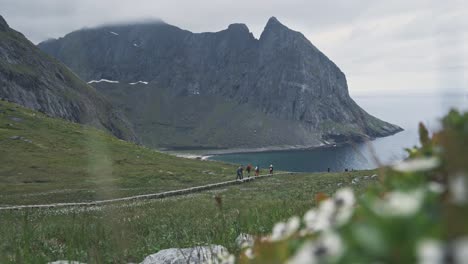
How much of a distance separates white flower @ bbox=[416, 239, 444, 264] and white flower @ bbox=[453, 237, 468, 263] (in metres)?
0.03

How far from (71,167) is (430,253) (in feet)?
302

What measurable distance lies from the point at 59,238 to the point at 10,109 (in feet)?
443

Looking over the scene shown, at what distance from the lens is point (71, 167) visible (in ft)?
284

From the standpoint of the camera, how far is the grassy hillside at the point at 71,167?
2429 inches

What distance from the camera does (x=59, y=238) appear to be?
51.8 ft

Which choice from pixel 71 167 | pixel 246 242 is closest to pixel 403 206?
pixel 246 242

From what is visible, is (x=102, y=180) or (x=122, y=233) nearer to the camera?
(x=122, y=233)

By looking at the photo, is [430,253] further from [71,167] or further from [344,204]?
[71,167]

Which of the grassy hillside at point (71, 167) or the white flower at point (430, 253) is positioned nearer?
the white flower at point (430, 253)

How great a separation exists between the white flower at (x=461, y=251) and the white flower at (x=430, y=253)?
3cm

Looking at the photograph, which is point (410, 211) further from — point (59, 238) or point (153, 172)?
point (153, 172)

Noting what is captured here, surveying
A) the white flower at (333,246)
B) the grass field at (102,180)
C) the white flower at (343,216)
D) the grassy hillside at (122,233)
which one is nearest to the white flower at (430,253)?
the white flower at (333,246)

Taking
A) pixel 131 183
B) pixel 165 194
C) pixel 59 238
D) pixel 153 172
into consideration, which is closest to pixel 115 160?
pixel 153 172

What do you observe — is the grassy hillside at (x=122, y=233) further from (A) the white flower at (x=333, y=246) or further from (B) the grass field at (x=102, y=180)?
(A) the white flower at (x=333, y=246)
